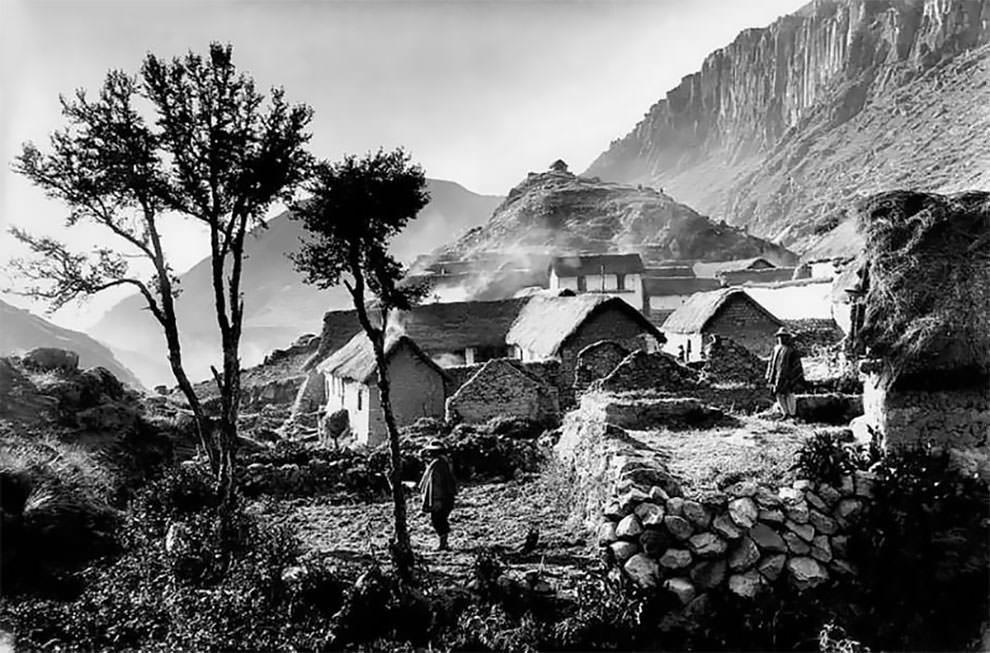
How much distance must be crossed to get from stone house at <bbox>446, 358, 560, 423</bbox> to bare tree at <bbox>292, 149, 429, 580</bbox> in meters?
10.7

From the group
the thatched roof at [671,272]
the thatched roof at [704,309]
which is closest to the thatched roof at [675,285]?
the thatched roof at [671,272]

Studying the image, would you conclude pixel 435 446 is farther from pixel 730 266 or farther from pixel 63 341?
pixel 730 266

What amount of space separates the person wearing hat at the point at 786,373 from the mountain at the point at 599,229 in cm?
6919

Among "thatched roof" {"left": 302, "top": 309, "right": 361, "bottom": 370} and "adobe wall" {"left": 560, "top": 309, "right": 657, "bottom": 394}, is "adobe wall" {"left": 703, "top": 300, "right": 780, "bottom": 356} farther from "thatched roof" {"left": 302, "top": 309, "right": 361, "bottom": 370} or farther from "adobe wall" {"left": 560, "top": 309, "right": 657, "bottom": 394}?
"thatched roof" {"left": 302, "top": 309, "right": 361, "bottom": 370}

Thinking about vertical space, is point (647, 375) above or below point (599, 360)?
below

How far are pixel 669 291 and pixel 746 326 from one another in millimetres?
31232

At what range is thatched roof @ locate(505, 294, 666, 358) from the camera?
29.3 metres

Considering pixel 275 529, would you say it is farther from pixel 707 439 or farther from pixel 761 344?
pixel 761 344

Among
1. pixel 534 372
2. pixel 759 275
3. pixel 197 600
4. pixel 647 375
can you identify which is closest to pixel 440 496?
pixel 197 600

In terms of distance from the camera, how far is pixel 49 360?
22.6 m

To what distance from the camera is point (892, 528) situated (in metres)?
9.21

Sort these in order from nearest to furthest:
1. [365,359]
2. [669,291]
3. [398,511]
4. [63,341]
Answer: [398,511] → [365,359] → [669,291] → [63,341]

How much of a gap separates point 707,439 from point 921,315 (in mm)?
4603

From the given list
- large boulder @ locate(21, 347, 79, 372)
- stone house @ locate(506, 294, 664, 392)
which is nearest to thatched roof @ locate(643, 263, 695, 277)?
stone house @ locate(506, 294, 664, 392)
